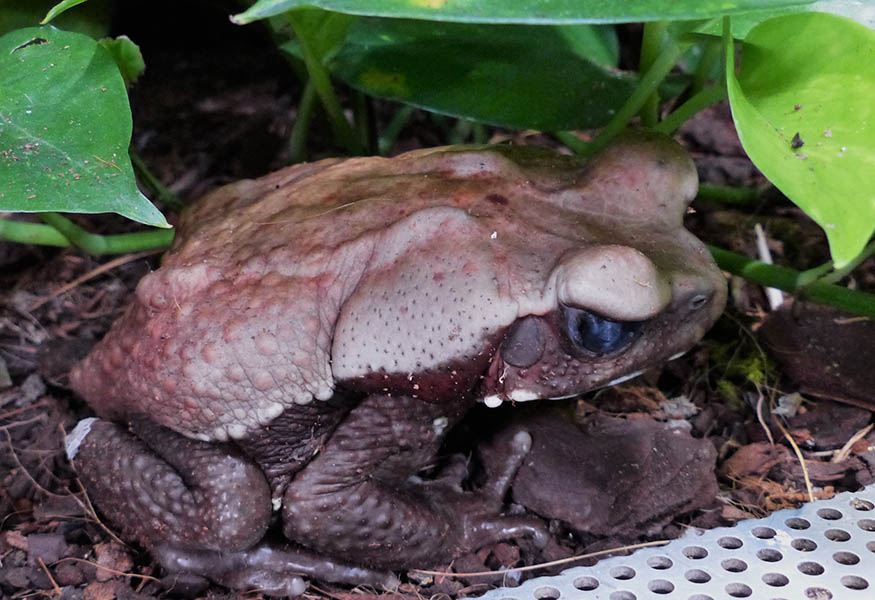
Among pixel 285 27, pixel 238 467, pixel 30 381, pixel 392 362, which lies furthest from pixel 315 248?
pixel 30 381

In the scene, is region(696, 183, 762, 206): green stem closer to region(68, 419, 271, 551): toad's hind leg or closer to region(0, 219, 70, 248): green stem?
region(68, 419, 271, 551): toad's hind leg

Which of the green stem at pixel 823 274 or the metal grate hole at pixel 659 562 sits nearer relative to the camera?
the metal grate hole at pixel 659 562

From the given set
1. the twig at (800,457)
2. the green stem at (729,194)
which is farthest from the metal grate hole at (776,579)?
the green stem at (729,194)

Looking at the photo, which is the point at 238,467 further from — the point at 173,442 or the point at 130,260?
the point at 130,260

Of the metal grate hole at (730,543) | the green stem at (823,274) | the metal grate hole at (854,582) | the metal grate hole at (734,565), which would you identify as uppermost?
the green stem at (823,274)

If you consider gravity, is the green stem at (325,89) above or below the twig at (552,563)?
above

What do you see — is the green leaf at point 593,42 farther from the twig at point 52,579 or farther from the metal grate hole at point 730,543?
the twig at point 52,579

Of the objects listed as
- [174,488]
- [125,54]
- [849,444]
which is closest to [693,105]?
[849,444]
